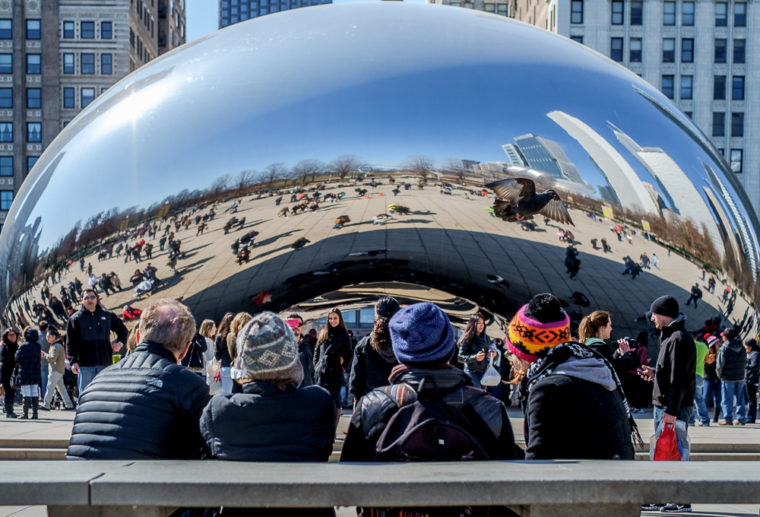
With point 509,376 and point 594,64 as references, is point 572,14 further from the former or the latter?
point 594,64

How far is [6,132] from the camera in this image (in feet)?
188

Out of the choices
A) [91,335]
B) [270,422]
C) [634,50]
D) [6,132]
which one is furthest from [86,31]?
[270,422]

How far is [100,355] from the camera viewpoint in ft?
23.6

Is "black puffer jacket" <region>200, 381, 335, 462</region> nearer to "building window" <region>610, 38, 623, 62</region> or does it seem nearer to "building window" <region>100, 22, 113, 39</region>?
"building window" <region>610, 38, 623, 62</region>

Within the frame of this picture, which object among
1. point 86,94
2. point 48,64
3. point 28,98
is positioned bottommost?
point 28,98

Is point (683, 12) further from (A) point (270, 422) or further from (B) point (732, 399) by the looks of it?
(A) point (270, 422)

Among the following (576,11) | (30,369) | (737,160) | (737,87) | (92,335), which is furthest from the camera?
(737,87)

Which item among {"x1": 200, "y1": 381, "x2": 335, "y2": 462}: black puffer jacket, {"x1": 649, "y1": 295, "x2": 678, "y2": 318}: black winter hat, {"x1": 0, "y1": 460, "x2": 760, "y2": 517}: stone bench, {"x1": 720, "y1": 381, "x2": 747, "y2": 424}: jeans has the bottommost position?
{"x1": 720, "y1": 381, "x2": 747, "y2": 424}: jeans

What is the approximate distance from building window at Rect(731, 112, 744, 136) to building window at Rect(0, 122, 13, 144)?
49.0 metres

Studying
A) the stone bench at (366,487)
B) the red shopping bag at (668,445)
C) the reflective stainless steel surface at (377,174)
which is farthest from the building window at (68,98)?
the stone bench at (366,487)

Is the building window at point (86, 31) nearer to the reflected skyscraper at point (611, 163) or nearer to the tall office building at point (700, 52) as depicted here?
the tall office building at point (700, 52)

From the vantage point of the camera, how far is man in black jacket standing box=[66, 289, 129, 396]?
5688 mm

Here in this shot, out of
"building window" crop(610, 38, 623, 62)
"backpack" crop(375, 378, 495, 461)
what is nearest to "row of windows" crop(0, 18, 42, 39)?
"building window" crop(610, 38, 623, 62)

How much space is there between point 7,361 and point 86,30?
50641 mm
